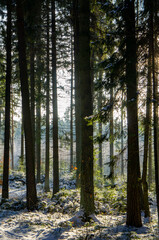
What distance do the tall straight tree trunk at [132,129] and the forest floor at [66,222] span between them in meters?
0.55

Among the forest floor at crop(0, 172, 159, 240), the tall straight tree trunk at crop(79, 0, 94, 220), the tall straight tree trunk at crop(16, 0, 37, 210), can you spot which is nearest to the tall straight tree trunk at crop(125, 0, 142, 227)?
the forest floor at crop(0, 172, 159, 240)

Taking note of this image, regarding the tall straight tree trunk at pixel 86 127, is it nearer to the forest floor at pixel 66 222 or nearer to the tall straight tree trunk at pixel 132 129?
the forest floor at pixel 66 222

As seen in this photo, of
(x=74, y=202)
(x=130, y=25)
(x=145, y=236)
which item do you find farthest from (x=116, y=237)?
(x=130, y=25)

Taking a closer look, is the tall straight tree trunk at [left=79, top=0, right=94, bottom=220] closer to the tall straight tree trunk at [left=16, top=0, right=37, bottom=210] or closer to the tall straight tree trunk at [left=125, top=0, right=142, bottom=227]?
the tall straight tree trunk at [left=125, top=0, right=142, bottom=227]

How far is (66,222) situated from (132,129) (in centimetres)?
396

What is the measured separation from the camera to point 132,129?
242 inches

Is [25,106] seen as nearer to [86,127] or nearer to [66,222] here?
[86,127]

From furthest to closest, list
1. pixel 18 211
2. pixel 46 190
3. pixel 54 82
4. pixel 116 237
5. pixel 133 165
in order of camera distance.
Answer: pixel 46 190 → pixel 54 82 → pixel 18 211 → pixel 133 165 → pixel 116 237

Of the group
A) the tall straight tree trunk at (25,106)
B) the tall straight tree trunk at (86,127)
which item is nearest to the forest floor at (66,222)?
the tall straight tree trunk at (25,106)

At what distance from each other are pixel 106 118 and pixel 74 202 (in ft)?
16.3

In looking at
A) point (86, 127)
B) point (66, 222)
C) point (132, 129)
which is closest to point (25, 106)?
point (86, 127)

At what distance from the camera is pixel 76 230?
5.75 metres

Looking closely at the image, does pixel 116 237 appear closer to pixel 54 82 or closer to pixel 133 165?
pixel 133 165

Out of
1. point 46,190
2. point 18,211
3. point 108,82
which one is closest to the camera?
point 108,82
